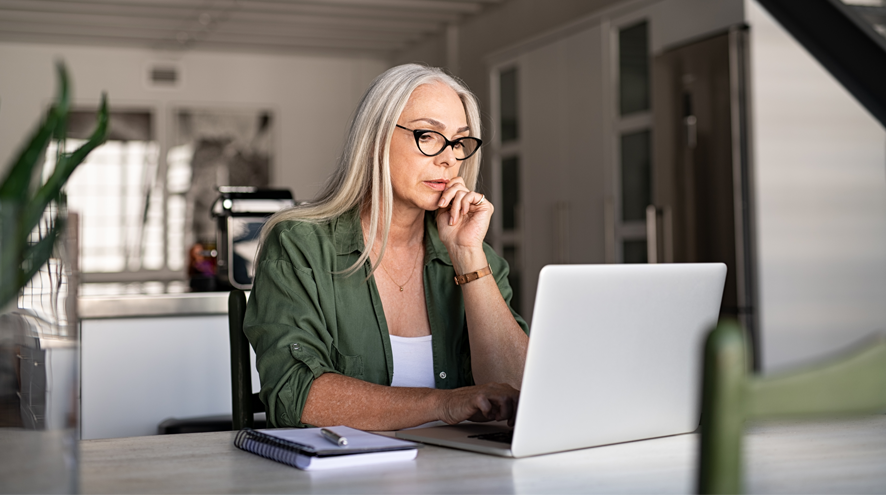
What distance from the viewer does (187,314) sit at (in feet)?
7.43

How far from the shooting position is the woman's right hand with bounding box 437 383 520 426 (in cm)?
115

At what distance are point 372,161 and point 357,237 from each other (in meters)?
0.15

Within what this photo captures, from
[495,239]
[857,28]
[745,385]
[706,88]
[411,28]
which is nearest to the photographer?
[745,385]

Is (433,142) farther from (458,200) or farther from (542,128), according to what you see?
(542,128)

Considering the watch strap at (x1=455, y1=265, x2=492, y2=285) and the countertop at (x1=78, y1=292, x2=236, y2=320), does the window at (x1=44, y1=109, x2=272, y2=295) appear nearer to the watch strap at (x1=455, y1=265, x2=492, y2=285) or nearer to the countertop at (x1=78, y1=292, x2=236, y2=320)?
the countertop at (x1=78, y1=292, x2=236, y2=320)

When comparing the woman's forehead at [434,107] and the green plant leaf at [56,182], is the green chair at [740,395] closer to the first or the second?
the green plant leaf at [56,182]

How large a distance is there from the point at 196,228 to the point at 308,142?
1283mm

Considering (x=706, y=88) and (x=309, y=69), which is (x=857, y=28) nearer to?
(x=706, y=88)

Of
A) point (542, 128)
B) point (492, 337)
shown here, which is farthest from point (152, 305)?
point (542, 128)

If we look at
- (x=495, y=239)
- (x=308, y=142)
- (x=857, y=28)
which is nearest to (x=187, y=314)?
(x=857, y=28)

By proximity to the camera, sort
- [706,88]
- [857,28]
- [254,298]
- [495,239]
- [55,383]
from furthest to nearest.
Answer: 1. [495,239]
2. [706,88]
3. [857,28]
4. [254,298]
5. [55,383]

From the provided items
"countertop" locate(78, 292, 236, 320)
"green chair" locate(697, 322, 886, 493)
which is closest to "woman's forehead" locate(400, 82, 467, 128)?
"countertop" locate(78, 292, 236, 320)

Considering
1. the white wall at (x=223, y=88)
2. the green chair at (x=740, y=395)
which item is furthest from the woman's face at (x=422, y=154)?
the white wall at (x=223, y=88)

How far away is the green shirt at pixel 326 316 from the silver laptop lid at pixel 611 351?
47cm
